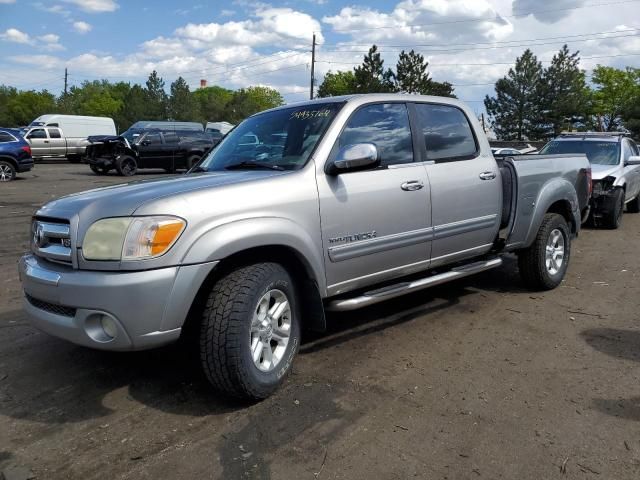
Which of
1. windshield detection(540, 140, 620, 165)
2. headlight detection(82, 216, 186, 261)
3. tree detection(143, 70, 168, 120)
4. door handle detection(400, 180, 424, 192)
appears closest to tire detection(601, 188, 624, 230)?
windshield detection(540, 140, 620, 165)

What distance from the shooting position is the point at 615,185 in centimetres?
1016

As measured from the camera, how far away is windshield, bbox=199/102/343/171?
13.1 ft

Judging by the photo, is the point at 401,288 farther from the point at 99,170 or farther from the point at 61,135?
the point at 61,135

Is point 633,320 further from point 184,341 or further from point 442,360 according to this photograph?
point 184,341

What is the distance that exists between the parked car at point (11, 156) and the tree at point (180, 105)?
52168 mm

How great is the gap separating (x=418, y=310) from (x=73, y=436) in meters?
3.14

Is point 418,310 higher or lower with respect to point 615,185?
lower

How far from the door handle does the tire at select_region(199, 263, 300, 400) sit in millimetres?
1254

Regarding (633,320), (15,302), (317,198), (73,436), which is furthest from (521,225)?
(15,302)

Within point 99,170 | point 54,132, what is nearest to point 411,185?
point 99,170

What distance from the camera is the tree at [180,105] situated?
6975 cm

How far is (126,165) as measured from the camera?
2180 cm

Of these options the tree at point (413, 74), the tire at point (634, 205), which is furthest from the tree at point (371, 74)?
the tire at point (634, 205)

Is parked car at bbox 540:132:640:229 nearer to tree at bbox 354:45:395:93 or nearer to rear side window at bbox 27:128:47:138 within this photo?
rear side window at bbox 27:128:47:138
